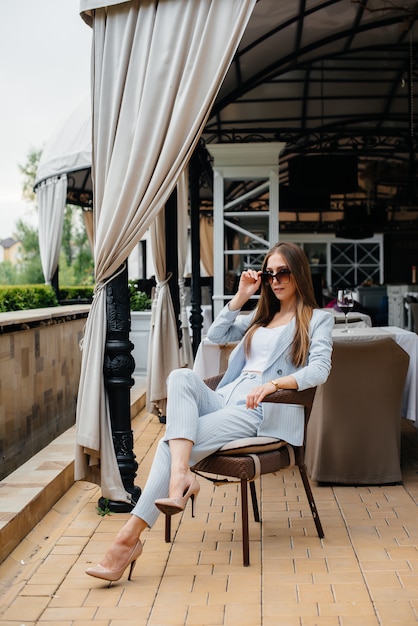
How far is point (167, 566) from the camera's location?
3.07m

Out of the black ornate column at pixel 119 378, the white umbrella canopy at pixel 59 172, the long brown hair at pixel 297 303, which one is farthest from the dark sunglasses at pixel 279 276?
the white umbrella canopy at pixel 59 172

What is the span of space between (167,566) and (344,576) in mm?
730

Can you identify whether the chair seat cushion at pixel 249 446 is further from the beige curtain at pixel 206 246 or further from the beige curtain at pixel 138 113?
the beige curtain at pixel 206 246

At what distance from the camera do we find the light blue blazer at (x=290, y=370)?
10.6ft

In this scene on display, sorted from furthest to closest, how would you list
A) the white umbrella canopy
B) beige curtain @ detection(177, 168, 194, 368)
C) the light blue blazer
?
1. the white umbrella canopy
2. beige curtain @ detection(177, 168, 194, 368)
3. the light blue blazer

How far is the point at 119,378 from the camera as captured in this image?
387cm

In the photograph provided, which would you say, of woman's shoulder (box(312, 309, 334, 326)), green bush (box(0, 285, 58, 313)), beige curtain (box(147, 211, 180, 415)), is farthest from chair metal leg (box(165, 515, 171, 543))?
green bush (box(0, 285, 58, 313))

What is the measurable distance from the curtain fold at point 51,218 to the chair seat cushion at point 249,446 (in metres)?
8.40

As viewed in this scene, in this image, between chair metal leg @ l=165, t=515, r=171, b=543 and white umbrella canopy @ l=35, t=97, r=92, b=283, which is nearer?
chair metal leg @ l=165, t=515, r=171, b=543

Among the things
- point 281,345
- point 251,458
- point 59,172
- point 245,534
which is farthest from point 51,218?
point 245,534

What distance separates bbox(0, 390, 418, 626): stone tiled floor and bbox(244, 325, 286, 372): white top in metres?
0.80

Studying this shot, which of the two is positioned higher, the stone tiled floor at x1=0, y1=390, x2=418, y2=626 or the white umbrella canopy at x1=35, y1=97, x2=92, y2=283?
the white umbrella canopy at x1=35, y1=97, x2=92, y2=283

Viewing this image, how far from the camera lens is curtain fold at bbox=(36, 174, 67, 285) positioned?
1101cm

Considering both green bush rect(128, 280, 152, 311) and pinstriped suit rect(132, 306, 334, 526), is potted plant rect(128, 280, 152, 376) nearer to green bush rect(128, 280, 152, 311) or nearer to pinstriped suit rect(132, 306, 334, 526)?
green bush rect(128, 280, 152, 311)
